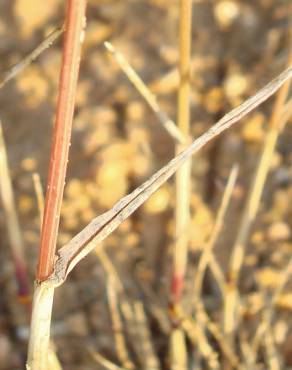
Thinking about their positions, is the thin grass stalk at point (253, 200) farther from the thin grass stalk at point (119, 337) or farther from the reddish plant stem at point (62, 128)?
the reddish plant stem at point (62, 128)

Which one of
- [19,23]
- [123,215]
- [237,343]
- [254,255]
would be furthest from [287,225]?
[123,215]

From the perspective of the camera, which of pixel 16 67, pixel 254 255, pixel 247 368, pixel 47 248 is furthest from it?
pixel 254 255

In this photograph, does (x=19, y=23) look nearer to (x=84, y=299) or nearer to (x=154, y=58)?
(x=154, y=58)

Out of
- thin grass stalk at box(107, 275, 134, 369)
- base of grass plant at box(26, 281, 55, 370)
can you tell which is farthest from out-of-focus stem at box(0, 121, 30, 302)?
base of grass plant at box(26, 281, 55, 370)

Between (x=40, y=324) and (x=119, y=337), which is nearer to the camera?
(x=40, y=324)

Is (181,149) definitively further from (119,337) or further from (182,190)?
(119,337)

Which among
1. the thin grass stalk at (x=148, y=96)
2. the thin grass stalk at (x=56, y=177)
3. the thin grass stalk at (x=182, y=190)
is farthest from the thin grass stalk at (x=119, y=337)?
the thin grass stalk at (x=56, y=177)

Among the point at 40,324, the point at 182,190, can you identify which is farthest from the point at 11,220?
the point at 40,324

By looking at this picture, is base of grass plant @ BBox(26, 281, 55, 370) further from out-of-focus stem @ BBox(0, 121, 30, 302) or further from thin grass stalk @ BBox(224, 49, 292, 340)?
thin grass stalk @ BBox(224, 49, 292, 340)

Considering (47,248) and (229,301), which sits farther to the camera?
(229,301)
